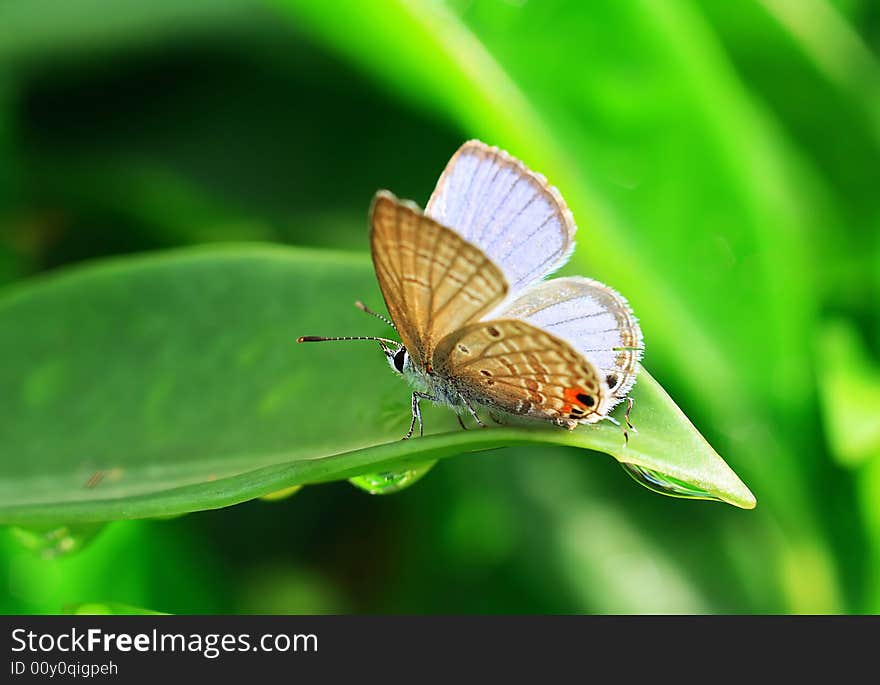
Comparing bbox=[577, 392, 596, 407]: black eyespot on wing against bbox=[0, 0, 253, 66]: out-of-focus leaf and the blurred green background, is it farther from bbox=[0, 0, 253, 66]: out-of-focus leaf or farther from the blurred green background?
bbox=[0, 0, 253, 66]: out-of-focus leaf

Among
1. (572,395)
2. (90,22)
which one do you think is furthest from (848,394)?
(90,22)

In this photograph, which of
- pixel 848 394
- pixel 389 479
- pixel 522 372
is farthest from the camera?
pixel 848 394

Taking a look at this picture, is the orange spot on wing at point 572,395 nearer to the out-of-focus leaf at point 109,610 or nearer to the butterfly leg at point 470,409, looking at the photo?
the butterfly leg at point 470,409

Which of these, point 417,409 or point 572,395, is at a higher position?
point 572,395

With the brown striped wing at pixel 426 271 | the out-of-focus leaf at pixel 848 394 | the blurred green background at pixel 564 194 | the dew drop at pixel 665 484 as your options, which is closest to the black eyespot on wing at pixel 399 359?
the brown striped wing at pixel 426 271

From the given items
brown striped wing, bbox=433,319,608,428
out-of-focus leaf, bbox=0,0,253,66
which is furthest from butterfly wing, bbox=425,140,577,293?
out-of-focus leaf, bbox=0,0,253,66

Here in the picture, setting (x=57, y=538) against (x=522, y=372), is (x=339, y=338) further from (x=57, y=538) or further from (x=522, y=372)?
(x=57, y=538)

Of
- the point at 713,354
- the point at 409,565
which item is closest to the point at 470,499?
the point at 409,565

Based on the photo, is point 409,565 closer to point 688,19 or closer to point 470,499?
point 470,499
